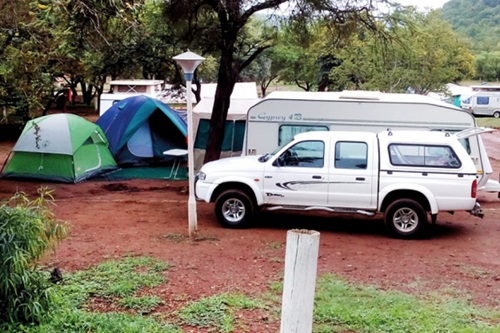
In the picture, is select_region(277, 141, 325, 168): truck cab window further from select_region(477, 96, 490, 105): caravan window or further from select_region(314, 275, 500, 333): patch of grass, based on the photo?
select_region(477, 96, 490, 105): caravan window

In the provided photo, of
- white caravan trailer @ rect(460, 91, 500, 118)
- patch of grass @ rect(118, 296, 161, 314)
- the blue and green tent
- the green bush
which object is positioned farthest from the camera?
white caravan trailer @ rect(460, 91, 500, 118)

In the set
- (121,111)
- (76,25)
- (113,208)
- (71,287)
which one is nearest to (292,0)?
(76,25)

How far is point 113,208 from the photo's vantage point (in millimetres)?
10961

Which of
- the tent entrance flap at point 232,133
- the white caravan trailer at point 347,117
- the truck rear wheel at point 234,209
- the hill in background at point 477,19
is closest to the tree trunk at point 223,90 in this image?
the white caravan trailer at point 347,117

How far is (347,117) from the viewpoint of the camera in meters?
11.5

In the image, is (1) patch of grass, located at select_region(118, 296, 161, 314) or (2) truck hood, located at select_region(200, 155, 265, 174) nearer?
(1) patch of grass, located at select_region(118, 296, 161, 314)

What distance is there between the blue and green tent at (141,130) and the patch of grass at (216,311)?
10659 mm

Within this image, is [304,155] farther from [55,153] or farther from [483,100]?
[483,100]

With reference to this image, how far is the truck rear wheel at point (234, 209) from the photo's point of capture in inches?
364

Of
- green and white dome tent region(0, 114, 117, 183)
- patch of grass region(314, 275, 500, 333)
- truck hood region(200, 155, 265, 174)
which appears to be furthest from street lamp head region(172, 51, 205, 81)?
green and white dome tent region(0, 114, 117, 183)

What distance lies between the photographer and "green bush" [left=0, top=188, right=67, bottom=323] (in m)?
4.12

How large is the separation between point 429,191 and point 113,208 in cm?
599

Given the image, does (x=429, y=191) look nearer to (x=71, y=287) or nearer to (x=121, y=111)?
(x=71, y=287)

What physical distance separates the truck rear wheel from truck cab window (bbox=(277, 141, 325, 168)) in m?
0.86
